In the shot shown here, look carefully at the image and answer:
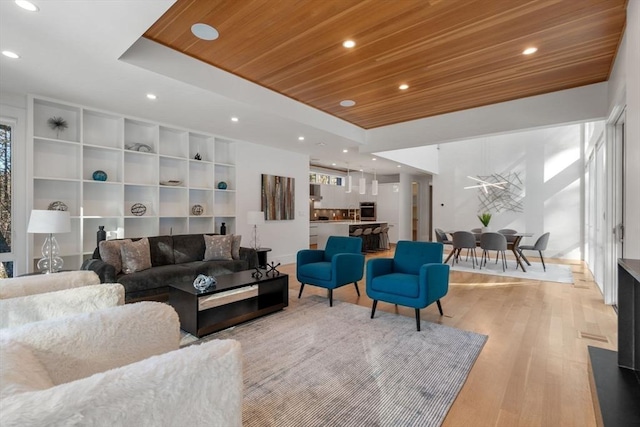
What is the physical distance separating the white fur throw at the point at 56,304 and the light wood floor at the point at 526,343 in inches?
84.1

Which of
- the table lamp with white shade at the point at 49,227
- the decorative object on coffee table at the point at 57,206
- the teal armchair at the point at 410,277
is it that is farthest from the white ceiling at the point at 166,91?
the teal armchair at the point at 410,277

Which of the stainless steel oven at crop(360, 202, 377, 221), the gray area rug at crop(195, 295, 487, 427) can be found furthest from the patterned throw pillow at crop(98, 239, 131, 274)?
the stainless steel oven at crop(360, 202, 377, 221)

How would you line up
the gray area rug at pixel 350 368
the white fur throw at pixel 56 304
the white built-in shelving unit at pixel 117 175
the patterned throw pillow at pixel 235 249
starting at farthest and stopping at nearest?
the patterned throw pillow at pixel 235 249 < the white built-in shelving unit at pixel 117 175 < the gray area rug at pixel 350 368 < the white fur throw at pixel 56 304

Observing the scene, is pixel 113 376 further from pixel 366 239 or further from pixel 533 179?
pixel 533 179

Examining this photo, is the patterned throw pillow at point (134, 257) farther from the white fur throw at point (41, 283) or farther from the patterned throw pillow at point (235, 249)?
the white fur throw at point (41, 283)

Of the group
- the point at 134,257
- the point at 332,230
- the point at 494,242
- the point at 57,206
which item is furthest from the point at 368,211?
the point at 57,206

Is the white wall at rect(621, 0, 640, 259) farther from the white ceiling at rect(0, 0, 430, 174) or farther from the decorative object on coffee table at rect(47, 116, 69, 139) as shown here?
the decorative object on coffee table at rect(47, 116, 69, 139)

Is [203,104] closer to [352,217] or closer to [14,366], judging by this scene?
[14,366]

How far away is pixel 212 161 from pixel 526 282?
5.97m

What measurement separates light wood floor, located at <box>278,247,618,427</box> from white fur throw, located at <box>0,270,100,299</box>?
2610 mm

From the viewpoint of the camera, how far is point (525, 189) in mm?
8539

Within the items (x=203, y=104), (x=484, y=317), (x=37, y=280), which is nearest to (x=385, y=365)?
(x=484, y=317)

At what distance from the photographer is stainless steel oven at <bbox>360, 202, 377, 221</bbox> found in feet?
37.8

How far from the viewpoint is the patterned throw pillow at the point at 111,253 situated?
373cm
